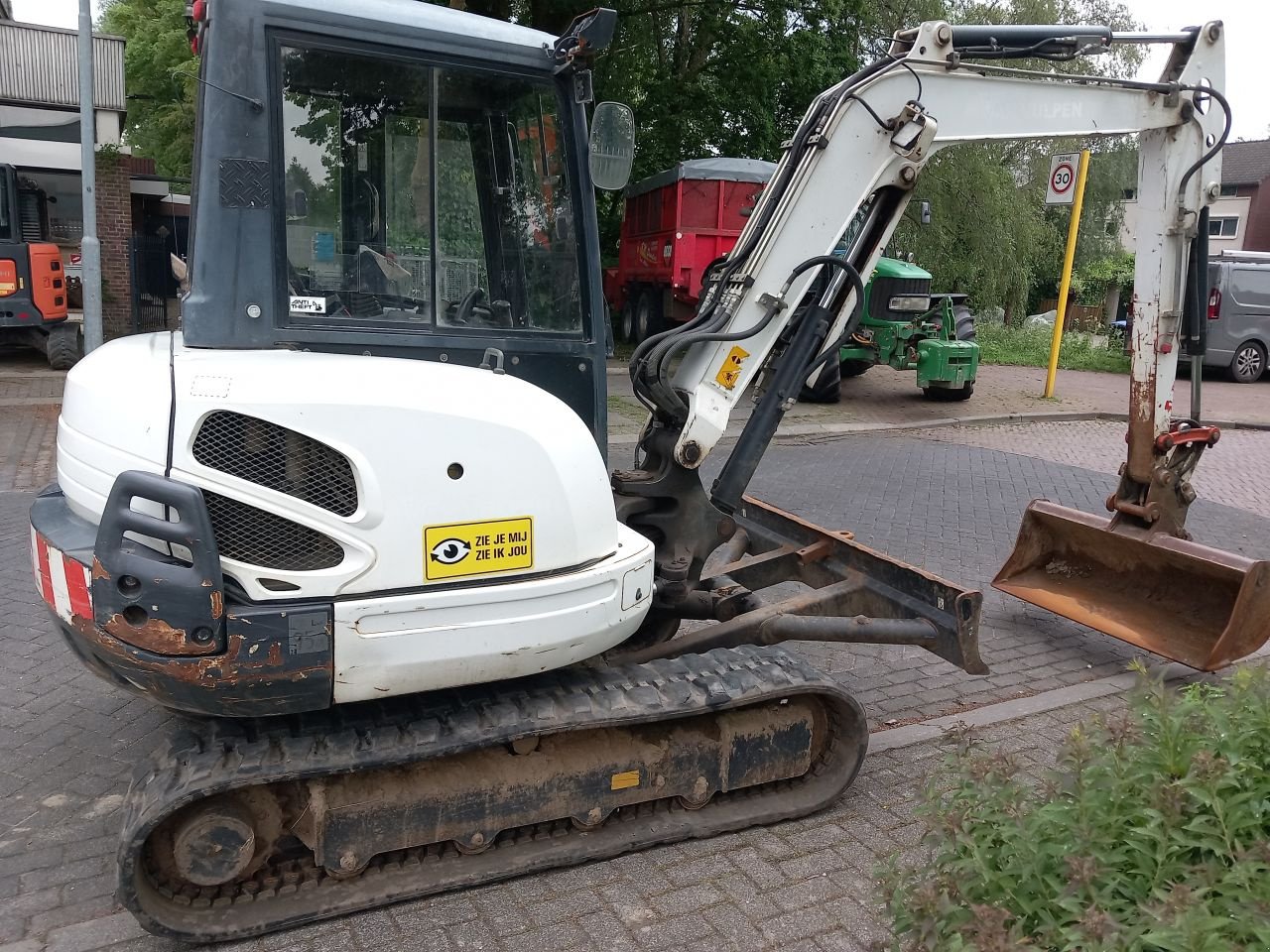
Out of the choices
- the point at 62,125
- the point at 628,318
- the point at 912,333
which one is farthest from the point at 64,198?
the point at 912,333

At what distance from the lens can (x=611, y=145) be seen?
3320 mm

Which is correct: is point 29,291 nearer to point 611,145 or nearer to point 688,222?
point 688,222

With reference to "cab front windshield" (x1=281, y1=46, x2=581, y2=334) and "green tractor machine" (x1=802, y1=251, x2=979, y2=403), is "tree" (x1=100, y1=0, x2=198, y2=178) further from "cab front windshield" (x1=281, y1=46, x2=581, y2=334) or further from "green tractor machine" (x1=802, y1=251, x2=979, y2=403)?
"cab front windshield" (x1=281, y1=46, x2=581, y2=334)

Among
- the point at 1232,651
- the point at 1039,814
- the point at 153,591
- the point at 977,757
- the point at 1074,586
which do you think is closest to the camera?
the point at 1039,814

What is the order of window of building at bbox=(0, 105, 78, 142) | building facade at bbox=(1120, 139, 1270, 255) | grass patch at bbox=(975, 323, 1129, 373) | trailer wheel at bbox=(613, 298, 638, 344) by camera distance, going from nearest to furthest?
1. trailer wheel at bbox=(613, 298, 638, 344)
2. window of building at bbox=(0, 105, 78, 142)
3. grass patch at bbox=(975, 323, 1129, 373)
4. building facade at bbox=(1120, 139, 1270, 255)

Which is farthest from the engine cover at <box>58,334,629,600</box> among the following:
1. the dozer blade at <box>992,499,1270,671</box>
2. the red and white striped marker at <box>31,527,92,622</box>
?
the dozer blade at <box>992,499,1270,671</box>

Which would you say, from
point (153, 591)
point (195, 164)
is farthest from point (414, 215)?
point (153, 591)

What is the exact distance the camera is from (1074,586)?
5566 millimetres

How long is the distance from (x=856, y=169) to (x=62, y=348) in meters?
12.5

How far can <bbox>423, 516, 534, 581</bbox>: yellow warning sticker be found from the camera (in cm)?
296

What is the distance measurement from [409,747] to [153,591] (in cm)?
86

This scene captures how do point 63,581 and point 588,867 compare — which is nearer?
point 63,581

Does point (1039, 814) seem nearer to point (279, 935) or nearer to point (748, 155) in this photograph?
point (279, 935)

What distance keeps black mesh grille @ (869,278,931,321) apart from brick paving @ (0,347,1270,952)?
7730 millimetres
